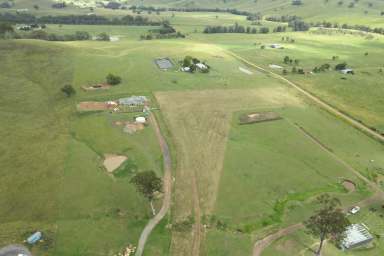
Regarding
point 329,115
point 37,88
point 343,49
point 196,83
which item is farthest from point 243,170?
point 343,49

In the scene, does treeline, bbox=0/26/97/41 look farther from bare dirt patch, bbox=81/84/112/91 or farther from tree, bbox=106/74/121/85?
tree, bbox=106/74/121/85

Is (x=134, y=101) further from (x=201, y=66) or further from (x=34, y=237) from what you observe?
(x=34, y=237)

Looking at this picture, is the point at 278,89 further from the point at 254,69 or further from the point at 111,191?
the point at 111,191

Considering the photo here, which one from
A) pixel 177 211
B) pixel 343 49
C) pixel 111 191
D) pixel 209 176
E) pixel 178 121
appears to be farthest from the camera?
pixel 343 49

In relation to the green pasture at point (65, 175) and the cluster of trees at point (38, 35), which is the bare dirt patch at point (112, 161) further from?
the cluster of trees at point (38, 35)

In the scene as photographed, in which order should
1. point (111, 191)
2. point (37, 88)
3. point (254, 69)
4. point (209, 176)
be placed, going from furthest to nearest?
point (254, 69) < point (37, 88) < point (209, 176) < point (111, 191)

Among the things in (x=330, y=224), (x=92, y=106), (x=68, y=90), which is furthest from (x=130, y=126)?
(x=330, y=224)
